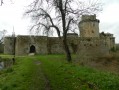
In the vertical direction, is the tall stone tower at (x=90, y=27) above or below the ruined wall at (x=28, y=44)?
above

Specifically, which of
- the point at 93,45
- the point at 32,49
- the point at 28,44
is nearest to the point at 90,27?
the point at 93,45

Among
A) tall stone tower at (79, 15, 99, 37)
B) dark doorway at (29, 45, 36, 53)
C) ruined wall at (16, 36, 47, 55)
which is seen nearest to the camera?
ruined wall at (16, 36, 47, 55)

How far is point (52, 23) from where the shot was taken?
3198cm

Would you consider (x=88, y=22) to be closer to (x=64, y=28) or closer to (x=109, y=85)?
(x=64, y=28)

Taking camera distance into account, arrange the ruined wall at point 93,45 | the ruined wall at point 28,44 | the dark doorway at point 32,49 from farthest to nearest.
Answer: the dark doorway at point 32,49 → the ruined wall at point 93,45 → the ruined wall at point 28,44

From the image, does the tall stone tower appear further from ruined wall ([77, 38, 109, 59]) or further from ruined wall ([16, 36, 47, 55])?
ruined wall ([16, 36, 47, 55])

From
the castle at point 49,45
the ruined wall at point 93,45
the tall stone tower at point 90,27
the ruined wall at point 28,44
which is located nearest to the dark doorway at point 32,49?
the castle at point 49,45

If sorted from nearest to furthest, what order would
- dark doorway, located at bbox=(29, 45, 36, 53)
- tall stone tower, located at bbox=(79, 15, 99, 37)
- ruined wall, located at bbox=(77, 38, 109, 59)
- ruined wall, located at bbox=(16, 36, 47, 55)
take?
ruined wall, located at bbox=(16, 36, 47, 55)
ruined wall, located at bbox=(77, 38, 109, 59)
dark doorway, located at bbox=(29, 45, 36, 53)
tall stone tower, located at bbox=(79, 15, 99, 37)

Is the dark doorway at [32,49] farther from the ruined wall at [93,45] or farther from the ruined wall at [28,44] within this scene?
the ruined wall at [93,45]

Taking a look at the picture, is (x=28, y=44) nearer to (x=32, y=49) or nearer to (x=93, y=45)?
(x=32, y=49)

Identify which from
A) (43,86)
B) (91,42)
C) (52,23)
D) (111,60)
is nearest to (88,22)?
(91,42)

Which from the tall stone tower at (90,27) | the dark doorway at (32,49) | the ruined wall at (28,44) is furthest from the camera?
the tall stone tower at (90,27)

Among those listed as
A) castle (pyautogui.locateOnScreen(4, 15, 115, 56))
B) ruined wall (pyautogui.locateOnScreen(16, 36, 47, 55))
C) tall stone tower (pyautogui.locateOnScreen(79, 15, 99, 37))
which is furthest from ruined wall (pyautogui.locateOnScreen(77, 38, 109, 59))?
tall stone tower (pyautogui.locateOnScreen(79, 15, 99, 37))

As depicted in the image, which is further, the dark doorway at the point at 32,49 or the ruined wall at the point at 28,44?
the dark doorway at the point at 32,49
